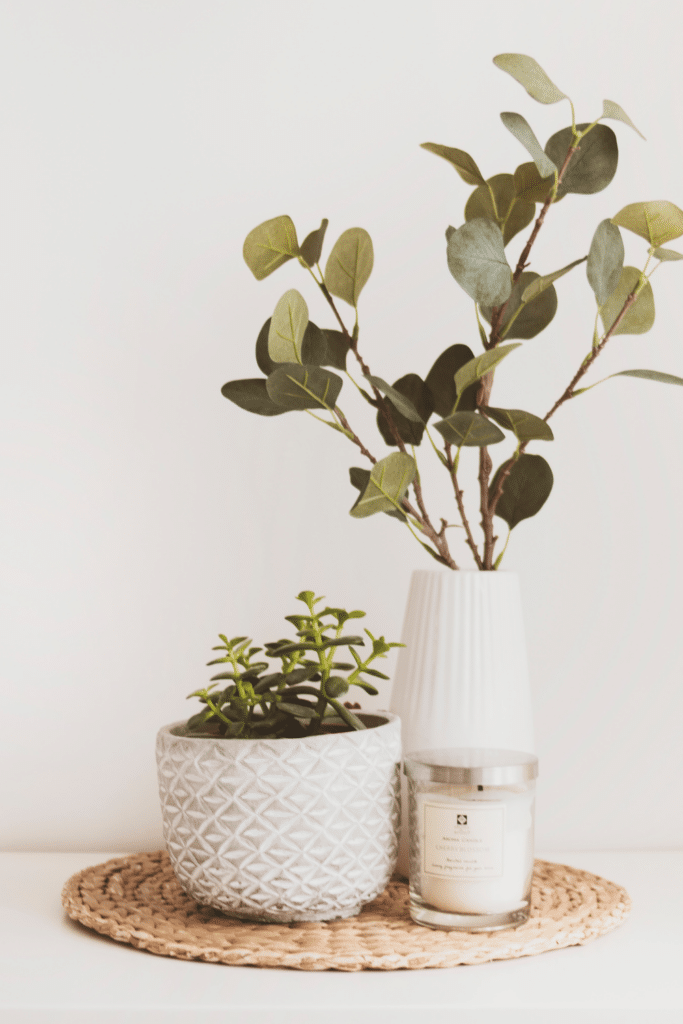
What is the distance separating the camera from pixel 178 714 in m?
0.90

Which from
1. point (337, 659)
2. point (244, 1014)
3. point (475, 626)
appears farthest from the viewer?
point (337, 659)

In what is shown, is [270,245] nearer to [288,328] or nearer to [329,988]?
[288,328]

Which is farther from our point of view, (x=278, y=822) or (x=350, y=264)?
(x=350, y=264)

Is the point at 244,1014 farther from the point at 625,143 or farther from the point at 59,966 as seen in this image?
the point at 625,143

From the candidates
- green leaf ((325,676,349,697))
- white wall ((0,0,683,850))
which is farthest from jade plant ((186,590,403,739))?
white wall ((0,0,683,850))

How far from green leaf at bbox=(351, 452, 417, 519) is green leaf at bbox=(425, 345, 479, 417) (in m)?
0.10

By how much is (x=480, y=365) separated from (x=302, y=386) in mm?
131

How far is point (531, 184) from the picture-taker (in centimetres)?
72

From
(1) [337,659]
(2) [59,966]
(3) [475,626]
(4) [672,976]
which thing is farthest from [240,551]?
(4) [672,976]

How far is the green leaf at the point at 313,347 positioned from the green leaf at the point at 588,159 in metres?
0.22

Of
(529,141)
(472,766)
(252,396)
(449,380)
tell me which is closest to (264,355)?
(252,396)

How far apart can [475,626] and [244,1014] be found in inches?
12.7

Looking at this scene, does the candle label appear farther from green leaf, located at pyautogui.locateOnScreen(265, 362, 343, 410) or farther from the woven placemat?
green leaf, located at pyautogui.locateOnScreen(265, 362, 343, 410)

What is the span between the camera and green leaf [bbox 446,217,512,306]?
2.10 ft
